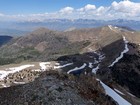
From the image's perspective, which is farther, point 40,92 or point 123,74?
point 123,74

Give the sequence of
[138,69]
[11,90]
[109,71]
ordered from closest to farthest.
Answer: [11,90] → [109,71] → [138,69]

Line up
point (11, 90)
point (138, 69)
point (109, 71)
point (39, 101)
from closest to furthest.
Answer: point (39, 101), point (11, 90), point (109, 71), point (138, 69)

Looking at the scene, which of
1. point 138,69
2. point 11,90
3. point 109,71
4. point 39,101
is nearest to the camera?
point 39,101

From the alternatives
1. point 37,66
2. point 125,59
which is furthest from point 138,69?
point 37,66

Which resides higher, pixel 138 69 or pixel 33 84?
pixel 33 84

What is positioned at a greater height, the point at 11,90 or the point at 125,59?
the point at 11,90

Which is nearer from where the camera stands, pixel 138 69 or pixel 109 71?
pixel 109 71

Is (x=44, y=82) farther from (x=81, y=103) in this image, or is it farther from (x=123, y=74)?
(x=123, y=74)

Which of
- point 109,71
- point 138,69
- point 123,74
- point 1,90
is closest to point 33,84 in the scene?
point 1,90

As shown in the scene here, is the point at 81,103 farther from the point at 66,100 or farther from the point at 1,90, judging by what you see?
the point at 1,90

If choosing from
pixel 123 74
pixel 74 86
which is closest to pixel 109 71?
pixel 123 74
